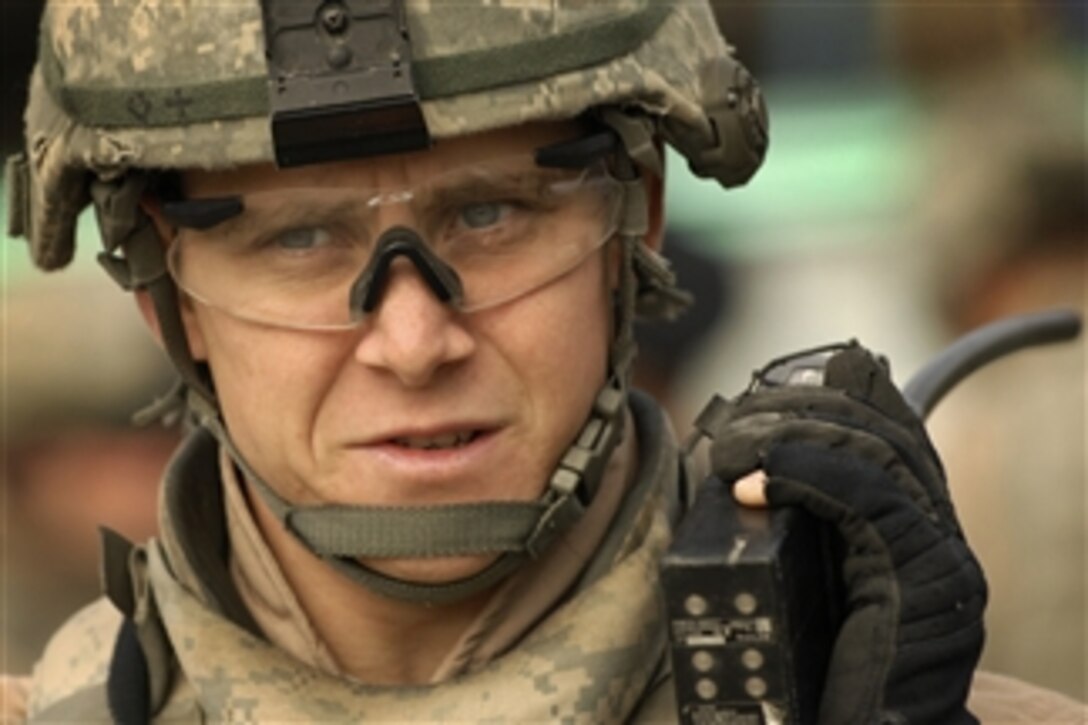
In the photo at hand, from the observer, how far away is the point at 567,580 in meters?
4.14

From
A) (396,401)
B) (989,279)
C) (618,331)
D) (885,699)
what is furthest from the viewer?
(989,279)

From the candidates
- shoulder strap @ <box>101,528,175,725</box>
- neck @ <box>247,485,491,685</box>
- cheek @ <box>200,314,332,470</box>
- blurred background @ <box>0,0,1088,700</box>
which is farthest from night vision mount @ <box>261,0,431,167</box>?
blurred background @ <box>0,0,1088,700</box>

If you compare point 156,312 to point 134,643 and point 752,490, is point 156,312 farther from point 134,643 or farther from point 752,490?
point 752,490

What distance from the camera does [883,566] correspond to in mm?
3590

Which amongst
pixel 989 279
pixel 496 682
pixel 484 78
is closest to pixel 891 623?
pixel 496 682

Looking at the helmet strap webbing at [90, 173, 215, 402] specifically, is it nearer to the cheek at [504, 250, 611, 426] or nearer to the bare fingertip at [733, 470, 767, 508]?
the cheek at [504, 250, 611, 426]

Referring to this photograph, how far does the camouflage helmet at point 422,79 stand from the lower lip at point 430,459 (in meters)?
0.40

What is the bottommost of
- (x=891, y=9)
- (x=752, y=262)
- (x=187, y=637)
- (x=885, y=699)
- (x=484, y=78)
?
(x=752, y=262)

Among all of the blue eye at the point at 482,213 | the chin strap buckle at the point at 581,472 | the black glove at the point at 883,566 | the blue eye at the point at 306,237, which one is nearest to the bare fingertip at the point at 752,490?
the black glove at the point at 883,566

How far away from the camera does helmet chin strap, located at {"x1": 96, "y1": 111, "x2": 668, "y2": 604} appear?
3.97 metres

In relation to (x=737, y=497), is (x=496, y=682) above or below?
below

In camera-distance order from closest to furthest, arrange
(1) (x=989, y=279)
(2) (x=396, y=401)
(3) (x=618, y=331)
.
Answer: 1. (2) (x=396, y=401)
2. (3) (x=618, y=331)
3. (1) (x=989, y=279)

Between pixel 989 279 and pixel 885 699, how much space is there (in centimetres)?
441

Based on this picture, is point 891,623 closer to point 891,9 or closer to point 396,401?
point 396,401
